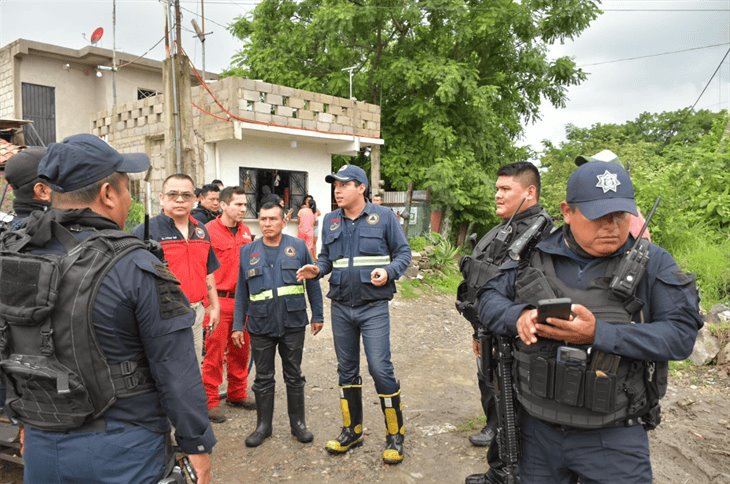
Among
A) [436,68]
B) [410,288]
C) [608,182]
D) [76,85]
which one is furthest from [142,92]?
[608,182]

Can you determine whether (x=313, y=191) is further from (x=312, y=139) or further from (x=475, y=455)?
(x=475, y=455)

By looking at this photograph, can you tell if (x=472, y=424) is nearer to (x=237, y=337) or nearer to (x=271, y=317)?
(x=271, y=317)

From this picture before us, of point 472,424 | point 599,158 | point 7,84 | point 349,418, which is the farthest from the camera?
point 7,84

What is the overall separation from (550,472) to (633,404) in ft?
1.52

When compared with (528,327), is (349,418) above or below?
below

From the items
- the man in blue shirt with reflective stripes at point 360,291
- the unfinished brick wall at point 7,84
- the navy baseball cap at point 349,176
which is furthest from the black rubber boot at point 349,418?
the unfinished brick wall at point 7,84

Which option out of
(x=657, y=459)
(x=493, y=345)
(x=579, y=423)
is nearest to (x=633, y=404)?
(x=579, y=423)

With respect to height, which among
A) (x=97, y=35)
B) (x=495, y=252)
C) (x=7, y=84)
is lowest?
(x=495, y=252)

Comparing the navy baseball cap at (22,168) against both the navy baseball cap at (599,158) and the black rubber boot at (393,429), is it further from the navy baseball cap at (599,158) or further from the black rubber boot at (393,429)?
the navy baseball cap at (599,158)

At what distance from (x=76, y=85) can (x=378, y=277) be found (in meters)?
16.2

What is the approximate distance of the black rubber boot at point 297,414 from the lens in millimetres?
3955

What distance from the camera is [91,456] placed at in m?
1.65

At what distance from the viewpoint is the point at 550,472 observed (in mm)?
2062

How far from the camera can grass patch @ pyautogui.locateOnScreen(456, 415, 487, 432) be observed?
4180 mm
